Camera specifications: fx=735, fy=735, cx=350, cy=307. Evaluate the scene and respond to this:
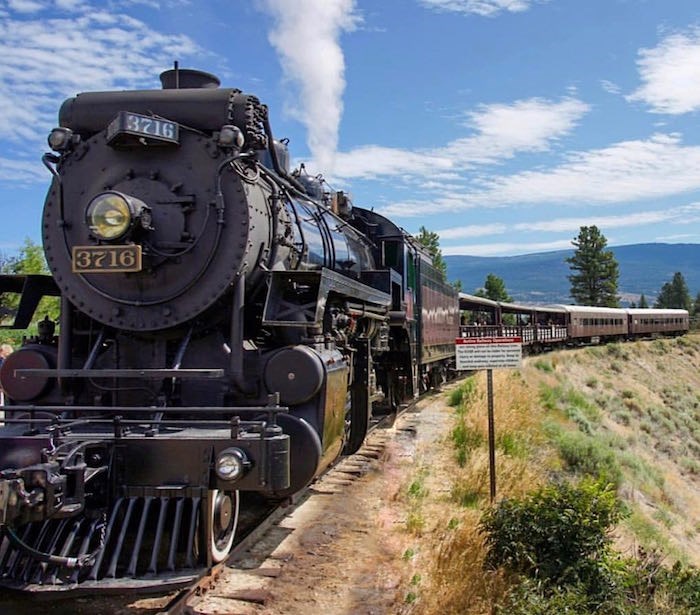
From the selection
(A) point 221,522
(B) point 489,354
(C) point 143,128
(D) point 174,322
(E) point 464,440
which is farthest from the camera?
(E) point 464,440

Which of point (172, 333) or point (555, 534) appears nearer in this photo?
point (555, 534)

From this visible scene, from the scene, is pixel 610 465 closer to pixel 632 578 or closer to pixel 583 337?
pixel 632 578

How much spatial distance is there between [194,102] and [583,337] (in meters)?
40.6

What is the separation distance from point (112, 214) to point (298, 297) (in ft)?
5.64

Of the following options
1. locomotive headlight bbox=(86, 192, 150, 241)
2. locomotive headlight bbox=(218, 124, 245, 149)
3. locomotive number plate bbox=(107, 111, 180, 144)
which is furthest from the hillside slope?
locomotive number plate bbox=(107, 111, 180, 144)

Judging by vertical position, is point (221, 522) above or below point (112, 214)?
below

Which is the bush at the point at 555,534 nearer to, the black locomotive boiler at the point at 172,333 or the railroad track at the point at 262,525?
the black locomotive boiler at the point at 172,333

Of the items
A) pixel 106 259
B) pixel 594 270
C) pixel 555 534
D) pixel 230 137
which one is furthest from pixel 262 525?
pixel 594 270

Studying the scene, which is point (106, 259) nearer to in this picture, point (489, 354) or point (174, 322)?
point (174, 322)

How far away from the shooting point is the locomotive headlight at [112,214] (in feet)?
18.7

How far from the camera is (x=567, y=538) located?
5.64 metres

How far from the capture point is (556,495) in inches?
236

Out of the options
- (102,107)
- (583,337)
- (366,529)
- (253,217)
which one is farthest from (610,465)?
(583,337)

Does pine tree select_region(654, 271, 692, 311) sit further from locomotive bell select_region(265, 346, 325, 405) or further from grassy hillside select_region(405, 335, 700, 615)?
locomotive bell select_region(265, 346, 325, 405)
